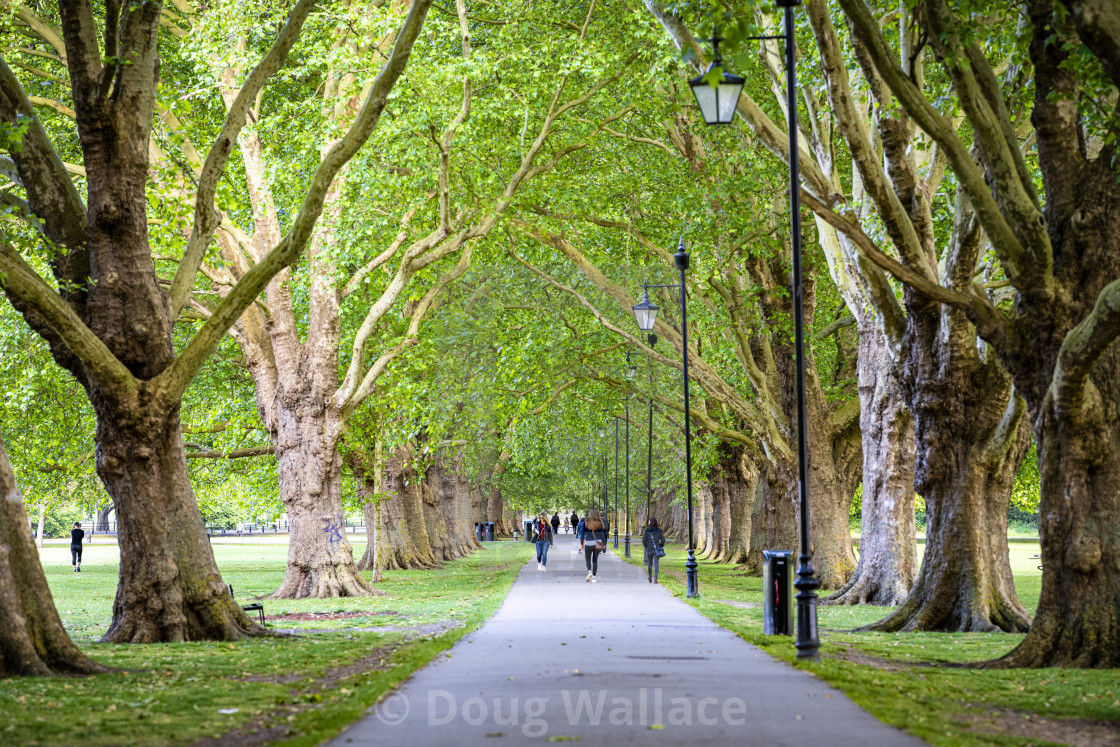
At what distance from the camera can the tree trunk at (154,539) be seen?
40.0 ft

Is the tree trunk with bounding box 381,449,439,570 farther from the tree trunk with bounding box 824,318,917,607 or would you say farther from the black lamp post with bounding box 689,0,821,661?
the black lamp post with bounding box 689,0,821,661

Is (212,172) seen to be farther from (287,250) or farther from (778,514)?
(778,514)

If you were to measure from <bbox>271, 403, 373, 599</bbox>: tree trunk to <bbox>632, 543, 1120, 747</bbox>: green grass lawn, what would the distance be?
380 inches

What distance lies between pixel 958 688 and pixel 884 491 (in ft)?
34.6

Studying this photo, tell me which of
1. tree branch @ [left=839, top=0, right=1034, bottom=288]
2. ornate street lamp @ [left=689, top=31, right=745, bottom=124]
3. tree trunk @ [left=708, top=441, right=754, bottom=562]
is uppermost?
ornate street lamp @ [left=689, top=31, right=745, bottom=124]

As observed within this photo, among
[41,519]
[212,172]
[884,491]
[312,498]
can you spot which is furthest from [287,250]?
[41,519]

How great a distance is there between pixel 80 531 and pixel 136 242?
28.5 meters

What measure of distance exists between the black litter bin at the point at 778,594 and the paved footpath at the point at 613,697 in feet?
1.94

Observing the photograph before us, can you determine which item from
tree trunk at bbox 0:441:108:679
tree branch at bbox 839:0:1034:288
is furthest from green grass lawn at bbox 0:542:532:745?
tree branch at bbox 839:0:1034:288

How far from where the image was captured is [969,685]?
350 inches

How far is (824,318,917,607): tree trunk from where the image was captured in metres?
18.8

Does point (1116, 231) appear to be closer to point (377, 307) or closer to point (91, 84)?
point (91, 84)

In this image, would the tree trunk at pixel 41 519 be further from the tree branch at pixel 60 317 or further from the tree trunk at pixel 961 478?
the tree trunk at pixel 961 478

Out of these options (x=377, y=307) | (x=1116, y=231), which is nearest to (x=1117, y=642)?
(x=1116, y=231)
